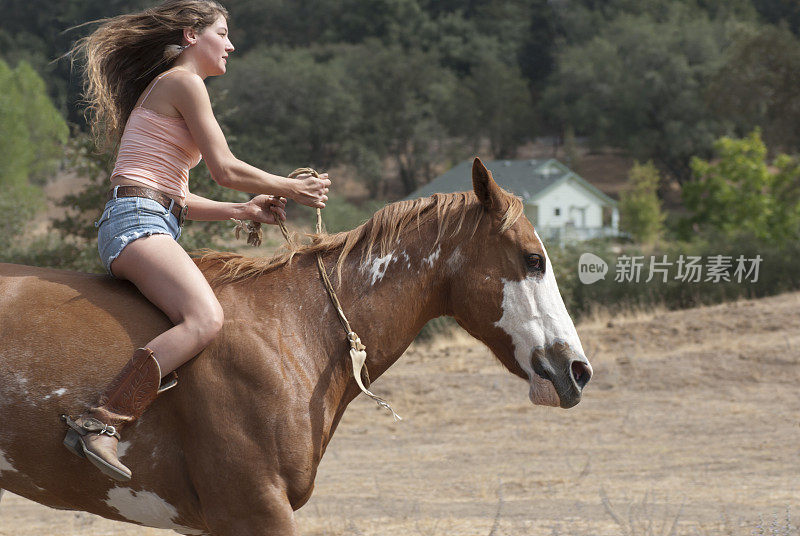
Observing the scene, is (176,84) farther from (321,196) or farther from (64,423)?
(64,423)

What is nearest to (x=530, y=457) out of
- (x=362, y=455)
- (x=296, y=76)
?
(x=362, y=455)

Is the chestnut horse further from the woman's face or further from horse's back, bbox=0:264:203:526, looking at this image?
the woman's face

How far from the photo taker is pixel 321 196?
10.3ft

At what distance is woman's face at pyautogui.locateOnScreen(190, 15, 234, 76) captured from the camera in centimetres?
311

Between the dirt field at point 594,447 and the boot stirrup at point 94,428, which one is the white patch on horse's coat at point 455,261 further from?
the dirt field at point 594,447

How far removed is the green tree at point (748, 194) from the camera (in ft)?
114

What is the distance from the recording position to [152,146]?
9.77ft

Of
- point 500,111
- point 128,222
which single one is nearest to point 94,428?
point 128,222

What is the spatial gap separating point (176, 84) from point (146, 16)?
0.42 m

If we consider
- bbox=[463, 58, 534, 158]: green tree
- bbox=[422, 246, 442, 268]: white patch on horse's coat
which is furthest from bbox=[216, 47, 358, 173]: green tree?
bbox=[422, 246, 442, 268]: white patch on horse's coat

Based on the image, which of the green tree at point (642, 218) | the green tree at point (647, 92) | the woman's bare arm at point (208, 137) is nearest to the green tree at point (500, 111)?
the green tree at point (647, 92)

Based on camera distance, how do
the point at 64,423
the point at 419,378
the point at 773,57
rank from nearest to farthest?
the point at 64,423
the point at 419,378
the point at 773,57

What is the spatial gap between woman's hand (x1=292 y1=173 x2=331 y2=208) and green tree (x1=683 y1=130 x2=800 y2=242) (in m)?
32.5

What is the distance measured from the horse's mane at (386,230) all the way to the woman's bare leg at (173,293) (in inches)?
10.2
